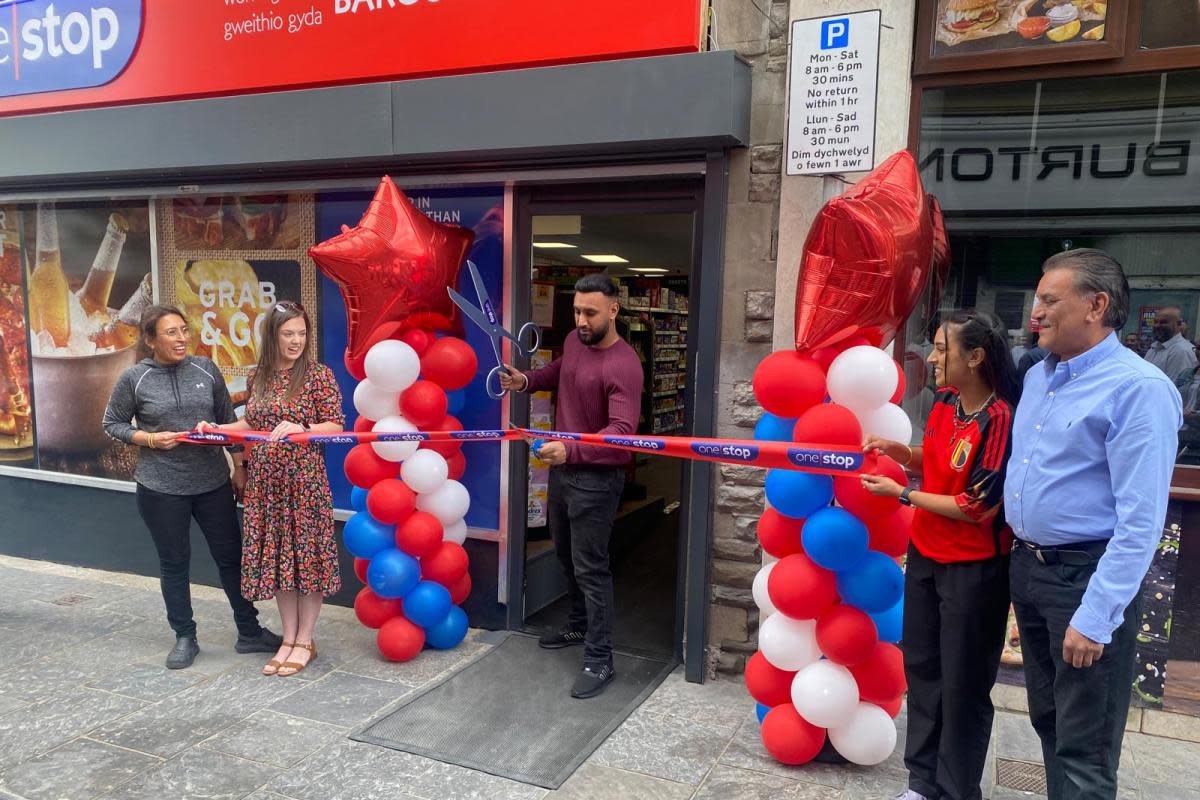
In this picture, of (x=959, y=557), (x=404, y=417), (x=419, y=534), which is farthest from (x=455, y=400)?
(x=959, y=557)

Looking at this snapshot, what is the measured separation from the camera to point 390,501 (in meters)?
4.45

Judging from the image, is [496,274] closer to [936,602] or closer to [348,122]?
[348,122]

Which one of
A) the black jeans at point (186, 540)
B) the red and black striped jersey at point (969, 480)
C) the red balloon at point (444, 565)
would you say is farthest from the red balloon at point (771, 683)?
the black jeans at point (186, 540)

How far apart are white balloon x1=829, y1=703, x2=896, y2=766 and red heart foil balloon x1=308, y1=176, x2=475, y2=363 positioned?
9.49ft

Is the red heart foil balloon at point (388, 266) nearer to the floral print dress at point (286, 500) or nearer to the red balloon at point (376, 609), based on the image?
the floral print dress at point (286, 500)

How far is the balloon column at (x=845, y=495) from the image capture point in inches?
126

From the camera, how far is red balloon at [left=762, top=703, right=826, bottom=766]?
3463mm

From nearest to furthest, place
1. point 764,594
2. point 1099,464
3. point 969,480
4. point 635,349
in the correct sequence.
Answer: point 1099,464 < point 969,480 < point 764,594 < point 635,349

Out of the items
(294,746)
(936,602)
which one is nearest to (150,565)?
(294,746)

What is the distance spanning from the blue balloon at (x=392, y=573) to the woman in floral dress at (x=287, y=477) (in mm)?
259

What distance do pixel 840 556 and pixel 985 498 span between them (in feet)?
2.02

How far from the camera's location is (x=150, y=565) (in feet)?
20.6

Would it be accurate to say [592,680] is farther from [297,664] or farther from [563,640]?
[297,664]

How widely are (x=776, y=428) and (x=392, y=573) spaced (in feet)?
7.20
